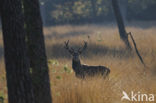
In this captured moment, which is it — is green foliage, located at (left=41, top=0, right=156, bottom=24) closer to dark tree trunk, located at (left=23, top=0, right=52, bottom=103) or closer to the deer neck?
the deer neck

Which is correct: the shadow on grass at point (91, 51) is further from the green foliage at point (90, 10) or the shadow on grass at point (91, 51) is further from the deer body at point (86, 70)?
the green foliage at point (90, 10)

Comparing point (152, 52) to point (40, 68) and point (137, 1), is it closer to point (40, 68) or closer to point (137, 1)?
point (40, 68)

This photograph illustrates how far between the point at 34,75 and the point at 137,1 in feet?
108

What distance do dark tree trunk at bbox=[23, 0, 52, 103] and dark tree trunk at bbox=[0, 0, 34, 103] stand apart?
0.59 m

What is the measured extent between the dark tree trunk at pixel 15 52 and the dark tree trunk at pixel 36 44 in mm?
586

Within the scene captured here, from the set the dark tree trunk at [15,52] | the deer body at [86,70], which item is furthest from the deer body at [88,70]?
the dark tree trunk at [15,52]

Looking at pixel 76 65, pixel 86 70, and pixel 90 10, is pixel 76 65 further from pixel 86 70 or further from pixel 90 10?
pixel 90 10

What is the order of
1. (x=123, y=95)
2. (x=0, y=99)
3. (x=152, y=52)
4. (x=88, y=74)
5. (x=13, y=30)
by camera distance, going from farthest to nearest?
(x=152, y=52), (x=88, y=74), (x=123, y=95), (x=0, y=99), (x=13, y=30)

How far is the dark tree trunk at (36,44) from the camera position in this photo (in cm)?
430

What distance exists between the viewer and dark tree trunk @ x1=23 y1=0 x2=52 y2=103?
430cm

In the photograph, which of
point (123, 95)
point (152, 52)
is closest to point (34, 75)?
point (123, 95)

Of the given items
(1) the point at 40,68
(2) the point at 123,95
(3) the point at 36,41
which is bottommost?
(2) the point at 123,95

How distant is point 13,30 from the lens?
11.9ft

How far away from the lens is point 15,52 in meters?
3.63
